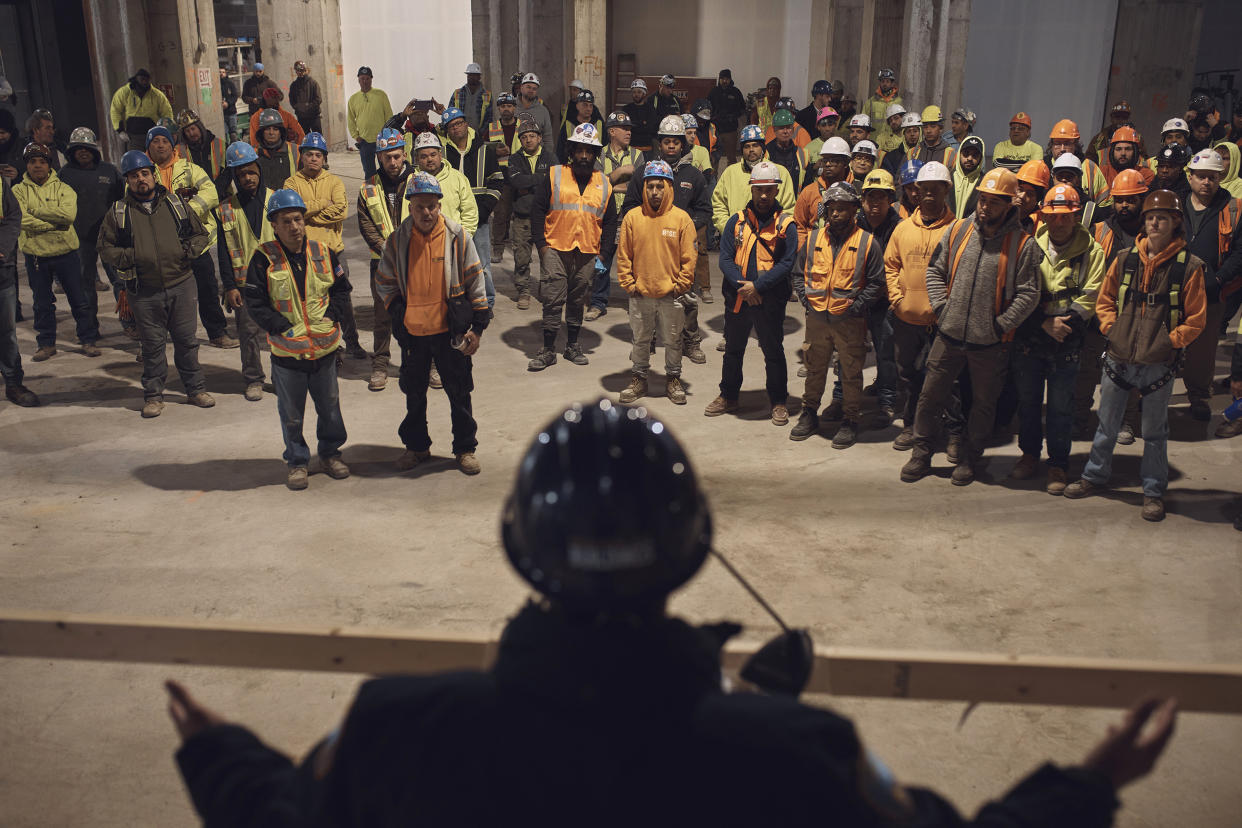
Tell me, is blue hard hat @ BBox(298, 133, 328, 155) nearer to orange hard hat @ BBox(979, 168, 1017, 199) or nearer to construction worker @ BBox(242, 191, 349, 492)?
construction worker @ BBox(242, 191, 349, 492)

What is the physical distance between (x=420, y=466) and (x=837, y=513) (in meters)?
3.00

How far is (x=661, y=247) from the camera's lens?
9047 millimetres

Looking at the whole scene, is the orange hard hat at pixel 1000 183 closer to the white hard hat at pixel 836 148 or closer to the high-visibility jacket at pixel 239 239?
the white hard hat at pixel 836 148

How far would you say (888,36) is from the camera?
1991cm

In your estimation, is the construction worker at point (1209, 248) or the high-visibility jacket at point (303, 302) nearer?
the high-visibility jacket at point (303, 302)

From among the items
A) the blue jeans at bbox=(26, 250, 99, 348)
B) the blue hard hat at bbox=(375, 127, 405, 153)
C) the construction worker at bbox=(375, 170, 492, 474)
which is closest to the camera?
the construction worker at bbox=(375, 170, 492, 474)

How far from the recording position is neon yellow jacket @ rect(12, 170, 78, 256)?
31.6 feet

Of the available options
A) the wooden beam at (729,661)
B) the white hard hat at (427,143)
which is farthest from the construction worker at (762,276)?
the wooden beam at (729,661)

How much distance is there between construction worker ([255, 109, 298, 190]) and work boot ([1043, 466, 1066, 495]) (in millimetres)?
7722

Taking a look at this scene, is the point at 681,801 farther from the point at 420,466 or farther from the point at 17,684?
the point at 420,466

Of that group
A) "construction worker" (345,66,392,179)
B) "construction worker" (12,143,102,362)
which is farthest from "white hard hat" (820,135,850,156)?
"construction worker" (345,66,392,179)

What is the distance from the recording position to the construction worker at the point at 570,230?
1026 centimetres

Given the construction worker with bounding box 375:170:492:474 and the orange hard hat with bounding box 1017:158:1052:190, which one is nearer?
the construction worker with bounding box 375:170:492:474

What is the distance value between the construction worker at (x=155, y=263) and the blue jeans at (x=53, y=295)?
1366mm
